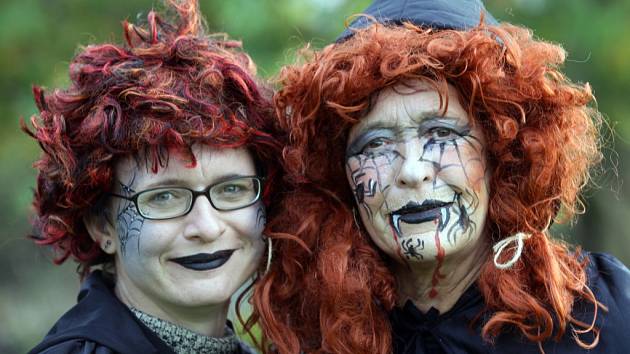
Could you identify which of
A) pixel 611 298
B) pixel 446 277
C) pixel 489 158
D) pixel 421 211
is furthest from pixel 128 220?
pixel 611 298

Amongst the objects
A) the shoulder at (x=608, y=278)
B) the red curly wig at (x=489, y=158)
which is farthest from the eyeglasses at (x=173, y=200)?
the shoulder at (x=608, y=278)

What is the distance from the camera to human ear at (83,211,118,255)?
3648 millimetres

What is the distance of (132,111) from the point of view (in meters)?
3.41

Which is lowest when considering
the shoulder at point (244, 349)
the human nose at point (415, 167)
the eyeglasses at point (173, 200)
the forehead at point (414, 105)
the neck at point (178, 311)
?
the shoulder at point (244, 349)

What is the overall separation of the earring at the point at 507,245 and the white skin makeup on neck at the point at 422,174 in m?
0.09

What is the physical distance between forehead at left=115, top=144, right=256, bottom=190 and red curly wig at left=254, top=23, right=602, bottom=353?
0.83 feet

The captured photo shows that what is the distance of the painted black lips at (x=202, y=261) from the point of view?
347cm

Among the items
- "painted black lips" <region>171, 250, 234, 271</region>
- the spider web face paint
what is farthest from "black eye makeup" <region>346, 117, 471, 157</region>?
the spider web face paint

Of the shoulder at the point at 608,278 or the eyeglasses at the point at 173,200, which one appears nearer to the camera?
the shoulder at the point at 608,278

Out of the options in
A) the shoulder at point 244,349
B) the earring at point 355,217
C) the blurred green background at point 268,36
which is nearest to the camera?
the earring at point 355,217

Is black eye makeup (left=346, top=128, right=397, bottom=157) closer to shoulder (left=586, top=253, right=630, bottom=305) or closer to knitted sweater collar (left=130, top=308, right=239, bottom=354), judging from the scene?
shoulder (left=586, top=253, right=630, bottom=305)

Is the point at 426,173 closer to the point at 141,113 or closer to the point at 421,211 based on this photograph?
the point at 421,211

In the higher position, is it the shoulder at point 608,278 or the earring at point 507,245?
the earring at point 507,245

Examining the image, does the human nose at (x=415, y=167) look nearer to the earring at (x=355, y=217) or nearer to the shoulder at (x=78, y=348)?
the earring at (x=355, y=217)
